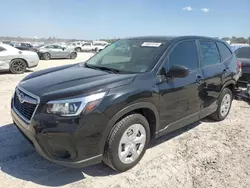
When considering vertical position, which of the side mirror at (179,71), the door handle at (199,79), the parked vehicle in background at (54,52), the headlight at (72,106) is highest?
the side mirror at (179,71)

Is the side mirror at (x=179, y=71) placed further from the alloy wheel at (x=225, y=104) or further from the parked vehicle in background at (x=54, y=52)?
the parked vehicle in background at (x=54, y=52)

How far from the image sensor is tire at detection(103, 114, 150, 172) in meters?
2.74

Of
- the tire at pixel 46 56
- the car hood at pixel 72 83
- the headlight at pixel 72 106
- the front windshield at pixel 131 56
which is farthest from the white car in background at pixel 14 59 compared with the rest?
the tire at pixel 46 56

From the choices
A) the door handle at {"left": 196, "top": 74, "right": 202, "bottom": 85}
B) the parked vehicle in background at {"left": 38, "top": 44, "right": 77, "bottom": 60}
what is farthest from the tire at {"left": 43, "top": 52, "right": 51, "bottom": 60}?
the door handle at {"left": 196, "top": 74, "right": 202, "bottom": 85}

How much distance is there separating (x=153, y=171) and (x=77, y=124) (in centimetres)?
129

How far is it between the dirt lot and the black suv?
0.27 m

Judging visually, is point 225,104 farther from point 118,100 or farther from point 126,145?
point 118,100

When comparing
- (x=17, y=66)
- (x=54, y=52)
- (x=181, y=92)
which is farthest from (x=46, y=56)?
(x=181, y=92)

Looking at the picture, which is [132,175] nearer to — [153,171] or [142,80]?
[153,171]

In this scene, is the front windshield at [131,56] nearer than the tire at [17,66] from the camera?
Yes

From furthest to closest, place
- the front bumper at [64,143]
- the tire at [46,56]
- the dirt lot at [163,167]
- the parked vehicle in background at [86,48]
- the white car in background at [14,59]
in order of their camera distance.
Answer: the parked vehicle in background at [86,48]
the tire at [46,56]
the white car in background at [14,59]
the dirt lot at [163,167]
the front bumper at [64,143]

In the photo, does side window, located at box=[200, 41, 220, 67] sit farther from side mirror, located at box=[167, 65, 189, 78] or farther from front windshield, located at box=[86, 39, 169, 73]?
side mirror, located at box=[167, 65, 189, 78]

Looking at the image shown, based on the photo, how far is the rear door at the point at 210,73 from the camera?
409 cm

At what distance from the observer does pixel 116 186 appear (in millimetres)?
2770
